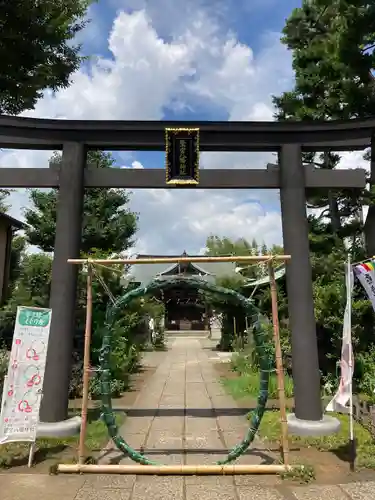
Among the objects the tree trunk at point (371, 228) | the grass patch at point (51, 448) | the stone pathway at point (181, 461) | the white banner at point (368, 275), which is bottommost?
the stone pathway at point (181, 461)

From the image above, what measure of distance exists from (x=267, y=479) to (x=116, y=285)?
329 inches

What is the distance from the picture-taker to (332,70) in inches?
493

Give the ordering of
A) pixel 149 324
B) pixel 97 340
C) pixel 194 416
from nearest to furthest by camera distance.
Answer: pixel 194 416 → pixel 97 340 → pixel 149 324

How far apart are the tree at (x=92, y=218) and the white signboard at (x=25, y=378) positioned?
46.6 feet

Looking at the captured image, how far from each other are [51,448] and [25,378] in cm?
119

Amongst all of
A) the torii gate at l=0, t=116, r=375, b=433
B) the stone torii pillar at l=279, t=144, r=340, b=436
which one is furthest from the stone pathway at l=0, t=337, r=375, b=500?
the torii gate at l=0, t=116, r=375, b=433

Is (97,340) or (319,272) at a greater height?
(319,272)

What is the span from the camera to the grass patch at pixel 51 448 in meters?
5.26

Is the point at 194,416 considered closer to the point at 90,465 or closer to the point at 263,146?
the point at 90,465

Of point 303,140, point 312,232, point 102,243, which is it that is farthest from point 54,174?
point 102,243

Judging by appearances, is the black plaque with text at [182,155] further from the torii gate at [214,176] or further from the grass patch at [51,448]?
the grass patch at [51,448]

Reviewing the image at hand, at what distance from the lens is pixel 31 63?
1236 cm

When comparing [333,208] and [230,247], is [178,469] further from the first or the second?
[230,247]

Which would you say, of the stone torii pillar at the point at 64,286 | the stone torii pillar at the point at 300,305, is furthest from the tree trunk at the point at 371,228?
the stone torii pillar at the point at 64,286
